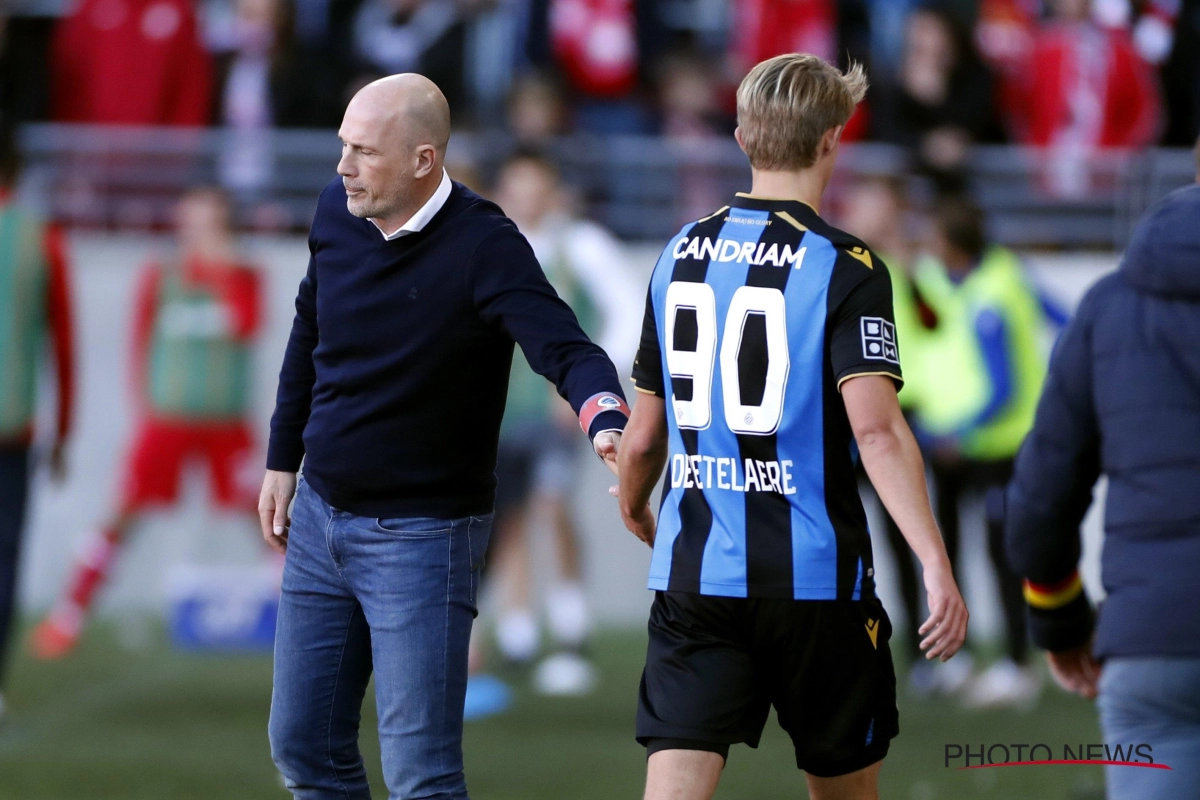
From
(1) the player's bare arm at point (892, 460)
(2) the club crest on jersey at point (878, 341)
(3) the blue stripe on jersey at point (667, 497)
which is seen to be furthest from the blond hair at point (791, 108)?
(1) the player's bare arm at point (892, 460)

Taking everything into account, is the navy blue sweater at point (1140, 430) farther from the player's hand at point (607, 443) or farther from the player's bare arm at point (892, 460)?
the player's hand at point (607, 443)

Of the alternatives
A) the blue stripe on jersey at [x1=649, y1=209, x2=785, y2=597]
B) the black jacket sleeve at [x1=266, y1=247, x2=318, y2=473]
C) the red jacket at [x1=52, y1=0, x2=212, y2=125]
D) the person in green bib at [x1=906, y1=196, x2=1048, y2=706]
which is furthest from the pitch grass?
the red jacket at [x1=52, y1=0, x2=212, y2=125]

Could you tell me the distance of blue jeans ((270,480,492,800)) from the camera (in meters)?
4.08

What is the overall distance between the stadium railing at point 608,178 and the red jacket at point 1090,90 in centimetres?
31

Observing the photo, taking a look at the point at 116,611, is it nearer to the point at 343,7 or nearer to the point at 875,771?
the point at 343,7

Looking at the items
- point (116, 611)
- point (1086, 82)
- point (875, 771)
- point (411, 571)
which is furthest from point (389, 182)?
point (1086, 82)

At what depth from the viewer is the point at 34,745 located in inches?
281

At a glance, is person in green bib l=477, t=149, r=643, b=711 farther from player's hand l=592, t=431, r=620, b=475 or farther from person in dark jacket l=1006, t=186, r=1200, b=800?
person in dark jacket l=1006, t=186, r=1200, b=800

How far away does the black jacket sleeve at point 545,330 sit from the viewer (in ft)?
13.0

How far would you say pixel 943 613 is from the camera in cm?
365

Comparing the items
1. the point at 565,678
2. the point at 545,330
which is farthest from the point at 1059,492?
the point at 565,678

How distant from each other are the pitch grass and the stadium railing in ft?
9.81

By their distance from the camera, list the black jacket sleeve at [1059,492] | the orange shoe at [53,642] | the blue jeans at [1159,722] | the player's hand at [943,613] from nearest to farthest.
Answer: the blue jeans at [1159,722]
the black jacket sleeve at [1059,492]
the player's hand at [943,613]
the orange shoe at [53,642]

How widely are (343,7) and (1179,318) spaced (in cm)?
962
